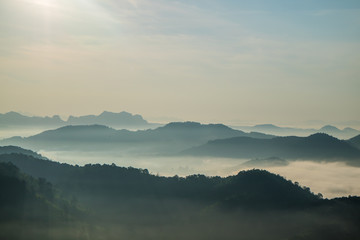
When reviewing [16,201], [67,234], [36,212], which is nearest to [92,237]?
[67,234]

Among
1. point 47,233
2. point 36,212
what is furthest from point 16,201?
point 47,233

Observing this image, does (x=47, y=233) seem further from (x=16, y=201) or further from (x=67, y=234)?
(x=16, y=201)

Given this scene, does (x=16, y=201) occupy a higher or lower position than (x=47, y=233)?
higher

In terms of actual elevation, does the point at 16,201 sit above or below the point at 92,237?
above

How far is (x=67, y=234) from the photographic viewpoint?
19475 cm

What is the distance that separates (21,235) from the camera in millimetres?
175750

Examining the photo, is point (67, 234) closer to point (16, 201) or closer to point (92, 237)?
point (92, 237)

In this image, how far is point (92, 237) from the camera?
200m

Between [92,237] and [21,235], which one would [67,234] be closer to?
[92,237]

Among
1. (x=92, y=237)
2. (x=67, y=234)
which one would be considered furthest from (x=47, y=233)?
(x=92, y=237)

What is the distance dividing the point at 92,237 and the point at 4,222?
43.9m

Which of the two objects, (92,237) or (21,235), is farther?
(92,237)

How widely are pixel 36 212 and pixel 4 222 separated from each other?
56.8ft

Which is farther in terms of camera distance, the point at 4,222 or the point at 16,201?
the point at 16,201
